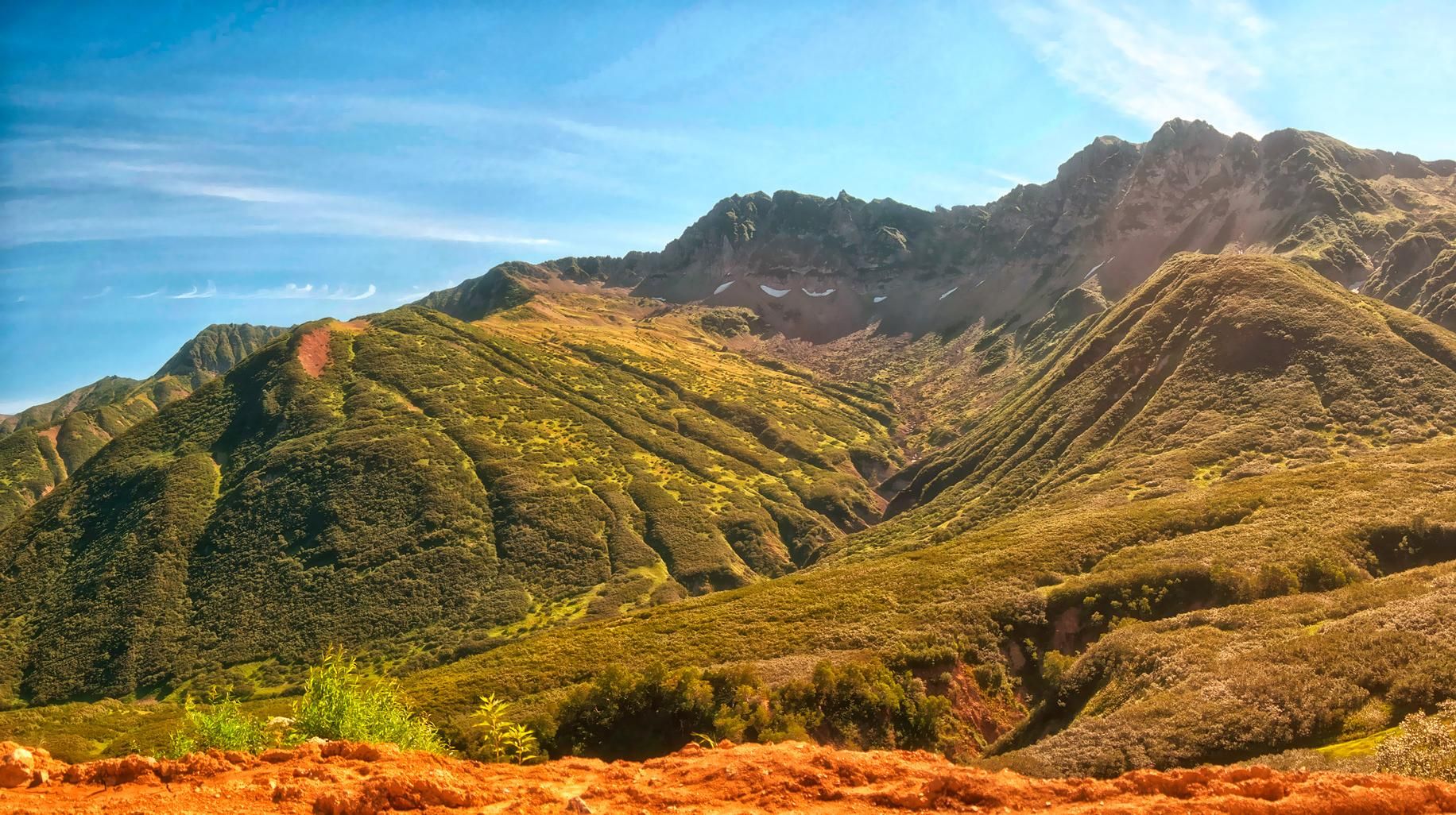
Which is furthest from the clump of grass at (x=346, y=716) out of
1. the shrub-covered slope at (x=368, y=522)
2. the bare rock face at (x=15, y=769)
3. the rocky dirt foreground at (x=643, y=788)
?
the shrub-covered slope at (x=368, y=522)

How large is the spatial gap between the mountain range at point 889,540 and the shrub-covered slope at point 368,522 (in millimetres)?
734

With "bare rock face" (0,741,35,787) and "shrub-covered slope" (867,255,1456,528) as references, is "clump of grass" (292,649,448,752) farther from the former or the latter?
"shrub-covered slope" (867,255,1456,528)

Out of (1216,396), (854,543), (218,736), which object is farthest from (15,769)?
(854,543)

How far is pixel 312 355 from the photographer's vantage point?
192625 millimetres

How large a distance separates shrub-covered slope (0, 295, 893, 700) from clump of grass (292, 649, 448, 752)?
91.6m

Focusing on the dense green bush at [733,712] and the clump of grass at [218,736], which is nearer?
the clump of grass at [218,736]

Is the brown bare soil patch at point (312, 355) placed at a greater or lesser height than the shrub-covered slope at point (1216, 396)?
greater

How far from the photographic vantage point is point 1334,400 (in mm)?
97938

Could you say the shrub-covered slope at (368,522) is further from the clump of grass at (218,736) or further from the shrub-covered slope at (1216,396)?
the clump of grass at (218,736)

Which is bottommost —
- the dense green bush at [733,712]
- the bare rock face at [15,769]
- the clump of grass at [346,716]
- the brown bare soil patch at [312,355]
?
the dense green bush at [733,712]

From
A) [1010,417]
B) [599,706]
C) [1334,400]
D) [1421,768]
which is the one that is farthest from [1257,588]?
[1010,417]

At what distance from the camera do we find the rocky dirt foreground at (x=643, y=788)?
46.1ft

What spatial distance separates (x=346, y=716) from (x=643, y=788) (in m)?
13.0

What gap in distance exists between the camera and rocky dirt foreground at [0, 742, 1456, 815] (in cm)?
1405
